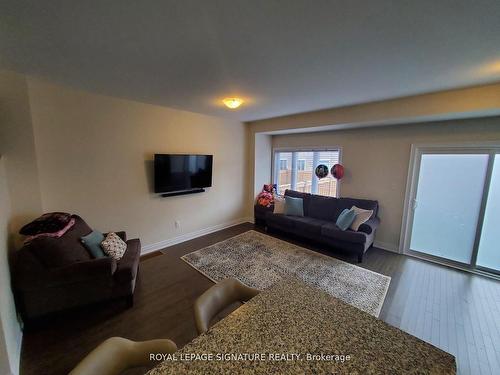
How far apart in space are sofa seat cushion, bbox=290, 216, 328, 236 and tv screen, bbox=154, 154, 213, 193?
2.01 m

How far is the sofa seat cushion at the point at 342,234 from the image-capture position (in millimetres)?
3365

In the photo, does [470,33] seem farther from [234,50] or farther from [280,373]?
[280,373]

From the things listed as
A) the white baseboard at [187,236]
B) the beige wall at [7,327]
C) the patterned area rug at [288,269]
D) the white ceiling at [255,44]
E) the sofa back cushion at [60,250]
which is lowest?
the patterned area rug at [288,269]

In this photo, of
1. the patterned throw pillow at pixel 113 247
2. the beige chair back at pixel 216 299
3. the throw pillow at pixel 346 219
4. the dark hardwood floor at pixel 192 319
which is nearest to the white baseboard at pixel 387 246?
the dark hardwood floor at pixel 192 319

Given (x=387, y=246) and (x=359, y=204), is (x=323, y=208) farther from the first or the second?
(x=387, y=246)

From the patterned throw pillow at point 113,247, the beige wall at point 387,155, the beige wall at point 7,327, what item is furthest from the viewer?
the beige wall at point 387,155

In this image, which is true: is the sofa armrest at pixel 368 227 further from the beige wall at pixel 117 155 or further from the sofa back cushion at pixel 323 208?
the beige wall at pixel 117 155

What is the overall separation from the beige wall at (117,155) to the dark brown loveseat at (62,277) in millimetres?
841

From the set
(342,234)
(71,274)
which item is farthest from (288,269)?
(71,274)

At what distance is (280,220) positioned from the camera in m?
4.48

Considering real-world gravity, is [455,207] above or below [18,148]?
below

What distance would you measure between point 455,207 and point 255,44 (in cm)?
396

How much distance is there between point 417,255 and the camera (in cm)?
366

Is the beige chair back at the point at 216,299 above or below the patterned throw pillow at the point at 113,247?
above
